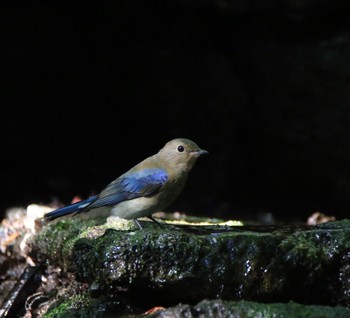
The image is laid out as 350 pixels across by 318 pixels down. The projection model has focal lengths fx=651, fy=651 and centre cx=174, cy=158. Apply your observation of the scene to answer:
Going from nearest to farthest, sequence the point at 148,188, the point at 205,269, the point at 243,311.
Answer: the point at 243,311, the point at 205,269, the point at 148,188

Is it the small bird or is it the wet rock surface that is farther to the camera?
the small bird

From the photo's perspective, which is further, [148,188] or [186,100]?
[186,100]

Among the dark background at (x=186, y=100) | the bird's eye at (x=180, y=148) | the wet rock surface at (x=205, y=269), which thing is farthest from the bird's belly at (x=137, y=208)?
the dark background at (x=186, y=100)

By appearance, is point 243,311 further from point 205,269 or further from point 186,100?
point 186,100

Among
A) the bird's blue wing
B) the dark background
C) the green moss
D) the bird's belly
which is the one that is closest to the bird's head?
the bird's blue wing

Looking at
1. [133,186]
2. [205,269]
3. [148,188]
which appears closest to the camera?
[205,269]

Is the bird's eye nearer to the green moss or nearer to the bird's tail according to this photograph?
the bird's tail

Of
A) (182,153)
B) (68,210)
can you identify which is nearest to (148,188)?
(182,153)

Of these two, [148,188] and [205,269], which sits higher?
[148,188]

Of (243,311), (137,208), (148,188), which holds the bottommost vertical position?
(243,311)
